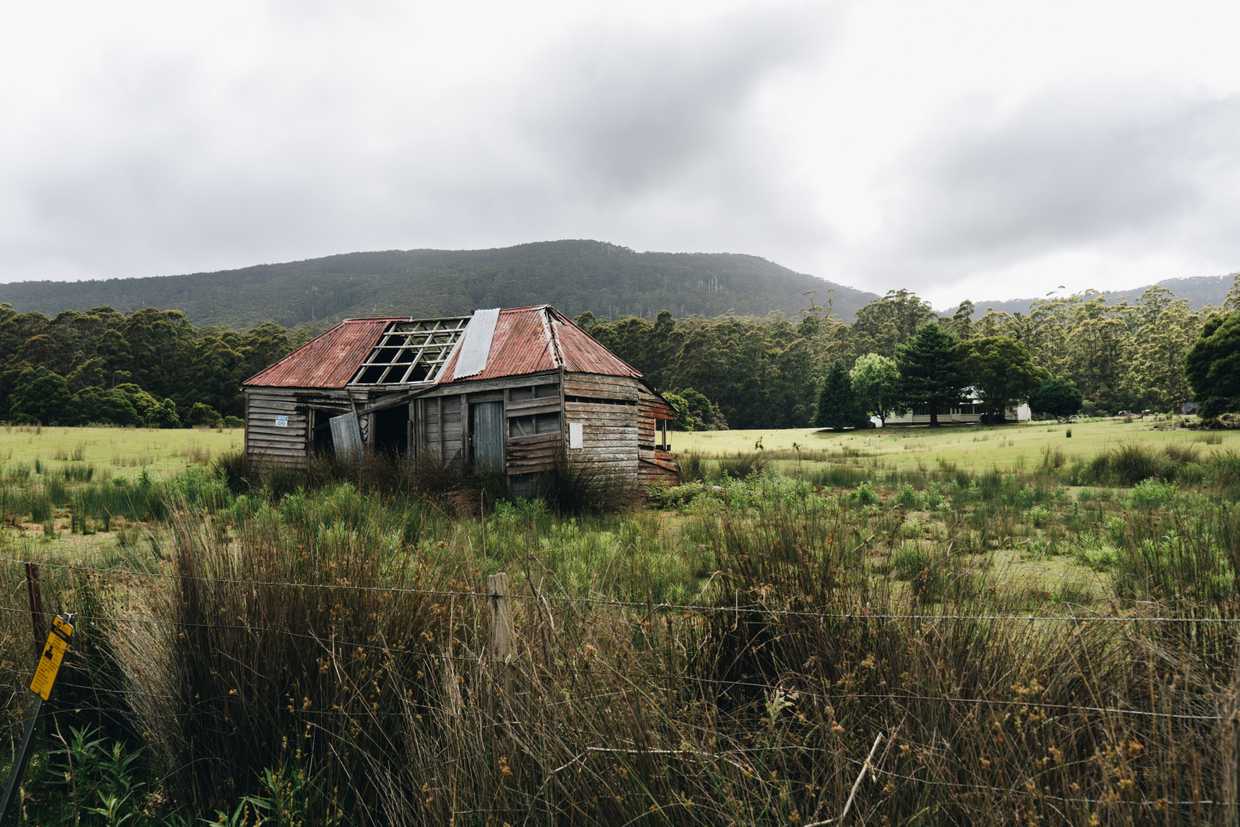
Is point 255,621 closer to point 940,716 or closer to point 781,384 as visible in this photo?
point 940,716

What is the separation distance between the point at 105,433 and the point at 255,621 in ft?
148

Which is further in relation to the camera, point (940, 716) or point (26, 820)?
point (26, 820)

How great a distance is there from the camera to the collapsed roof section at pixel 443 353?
18312mm

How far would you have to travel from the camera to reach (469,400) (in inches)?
726

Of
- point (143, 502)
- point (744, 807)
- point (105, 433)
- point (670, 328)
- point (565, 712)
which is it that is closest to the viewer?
point (744, 807)

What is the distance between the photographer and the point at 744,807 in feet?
8.38

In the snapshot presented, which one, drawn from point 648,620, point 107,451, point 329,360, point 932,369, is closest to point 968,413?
point 932,369

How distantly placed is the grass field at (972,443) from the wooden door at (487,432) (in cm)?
1136

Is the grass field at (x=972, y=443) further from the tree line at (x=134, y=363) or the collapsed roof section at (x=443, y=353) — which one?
the tree line at (x=134, y=363)

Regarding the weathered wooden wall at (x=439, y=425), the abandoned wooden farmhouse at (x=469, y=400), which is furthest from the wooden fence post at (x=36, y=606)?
the weathered wooden wall at (x=439, y=425)

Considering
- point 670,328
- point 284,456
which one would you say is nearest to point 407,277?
point 670,328

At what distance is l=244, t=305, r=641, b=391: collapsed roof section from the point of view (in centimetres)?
1831

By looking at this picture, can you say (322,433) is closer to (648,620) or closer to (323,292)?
(648,620)

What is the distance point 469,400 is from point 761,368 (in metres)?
67.6
